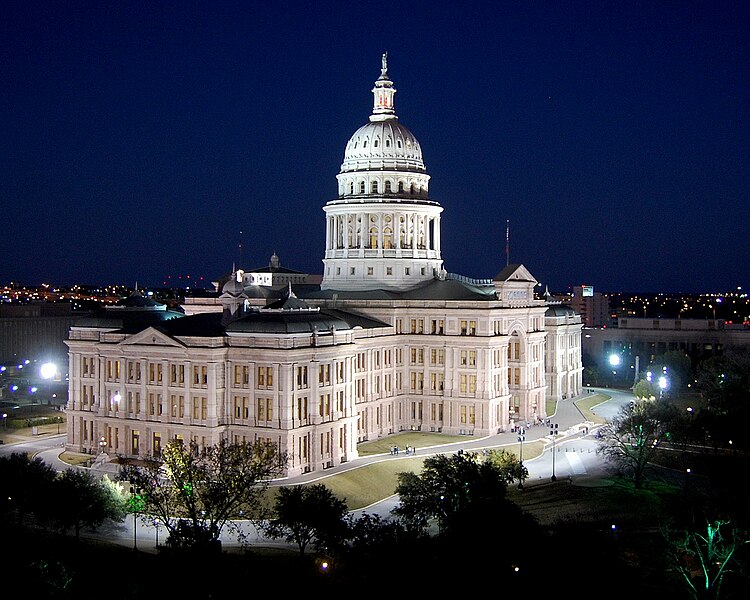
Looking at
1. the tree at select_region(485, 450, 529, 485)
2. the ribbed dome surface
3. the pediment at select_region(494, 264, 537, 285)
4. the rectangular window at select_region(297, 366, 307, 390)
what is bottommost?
the tree at select_region(485, 450, 529, 485)

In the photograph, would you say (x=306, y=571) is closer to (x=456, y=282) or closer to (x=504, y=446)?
(x=504, y=446)

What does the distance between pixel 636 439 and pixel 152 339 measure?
150 ft

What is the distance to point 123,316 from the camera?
11044cm

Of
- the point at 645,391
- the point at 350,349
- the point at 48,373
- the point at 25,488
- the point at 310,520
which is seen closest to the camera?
the point at 310,520

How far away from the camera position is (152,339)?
4011 inches

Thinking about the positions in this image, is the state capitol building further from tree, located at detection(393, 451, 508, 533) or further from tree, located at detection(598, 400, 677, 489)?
tree, located at detection(393, 451, 508, 533)

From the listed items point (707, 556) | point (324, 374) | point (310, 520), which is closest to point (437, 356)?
point (324, 374)

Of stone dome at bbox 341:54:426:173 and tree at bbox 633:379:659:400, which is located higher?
stone dome at bbox 341:54:426:173

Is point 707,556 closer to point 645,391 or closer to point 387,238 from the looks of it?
point 387,238

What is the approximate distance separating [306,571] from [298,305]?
4295cm

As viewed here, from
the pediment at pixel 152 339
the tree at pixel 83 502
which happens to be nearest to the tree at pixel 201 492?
the tree at pixel 83 502

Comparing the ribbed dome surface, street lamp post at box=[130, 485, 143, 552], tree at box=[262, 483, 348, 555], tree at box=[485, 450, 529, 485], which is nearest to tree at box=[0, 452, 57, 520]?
street lamp post at box=[130, 485, 143, 552]

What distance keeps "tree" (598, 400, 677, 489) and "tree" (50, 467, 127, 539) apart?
42.2m

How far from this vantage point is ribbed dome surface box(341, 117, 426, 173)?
131625 mm
